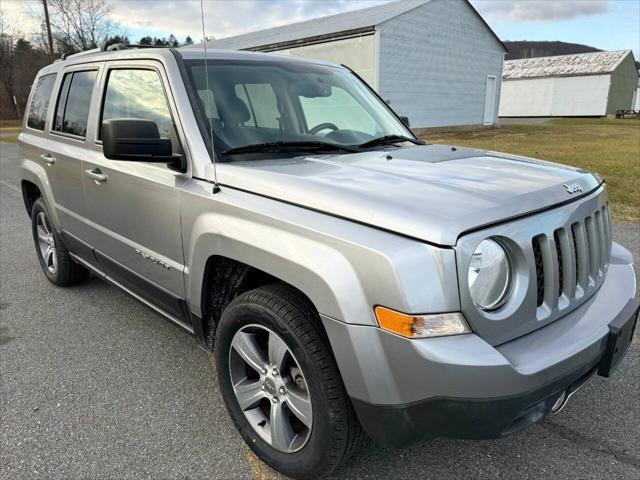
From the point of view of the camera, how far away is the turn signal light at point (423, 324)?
1672 millimetres

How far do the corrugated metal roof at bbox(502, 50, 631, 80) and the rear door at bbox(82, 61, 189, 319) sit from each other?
52.0 meters

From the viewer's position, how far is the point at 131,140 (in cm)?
235

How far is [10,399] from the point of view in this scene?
2.92 metres

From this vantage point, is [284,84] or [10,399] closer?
[10,399]

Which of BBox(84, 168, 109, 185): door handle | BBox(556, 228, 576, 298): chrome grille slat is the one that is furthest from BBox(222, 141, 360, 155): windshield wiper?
BBox(556, 228, 576, 298): chrome grille slat

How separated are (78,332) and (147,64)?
207 centimetres

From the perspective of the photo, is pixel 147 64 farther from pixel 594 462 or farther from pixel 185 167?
pixel 594 462

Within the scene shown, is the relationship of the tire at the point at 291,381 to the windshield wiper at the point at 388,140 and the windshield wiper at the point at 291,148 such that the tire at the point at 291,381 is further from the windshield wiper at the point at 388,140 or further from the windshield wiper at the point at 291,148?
the windshield wiper at the point at 388,140

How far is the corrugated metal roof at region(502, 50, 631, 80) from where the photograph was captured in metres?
50.8

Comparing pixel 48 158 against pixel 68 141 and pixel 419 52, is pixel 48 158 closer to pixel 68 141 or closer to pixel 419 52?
pixel 68 141

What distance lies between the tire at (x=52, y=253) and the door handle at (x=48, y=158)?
0.45 meters

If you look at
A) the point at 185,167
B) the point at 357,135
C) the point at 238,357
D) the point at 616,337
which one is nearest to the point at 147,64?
the point at 185,167

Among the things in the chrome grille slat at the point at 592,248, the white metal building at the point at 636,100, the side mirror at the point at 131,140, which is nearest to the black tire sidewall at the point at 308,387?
the side mirror at the point at 131,140

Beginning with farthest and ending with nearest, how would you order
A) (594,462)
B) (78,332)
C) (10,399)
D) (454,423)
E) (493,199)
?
(78,332)
(10,399)
(594,462)
(493,199)
(454,423)
